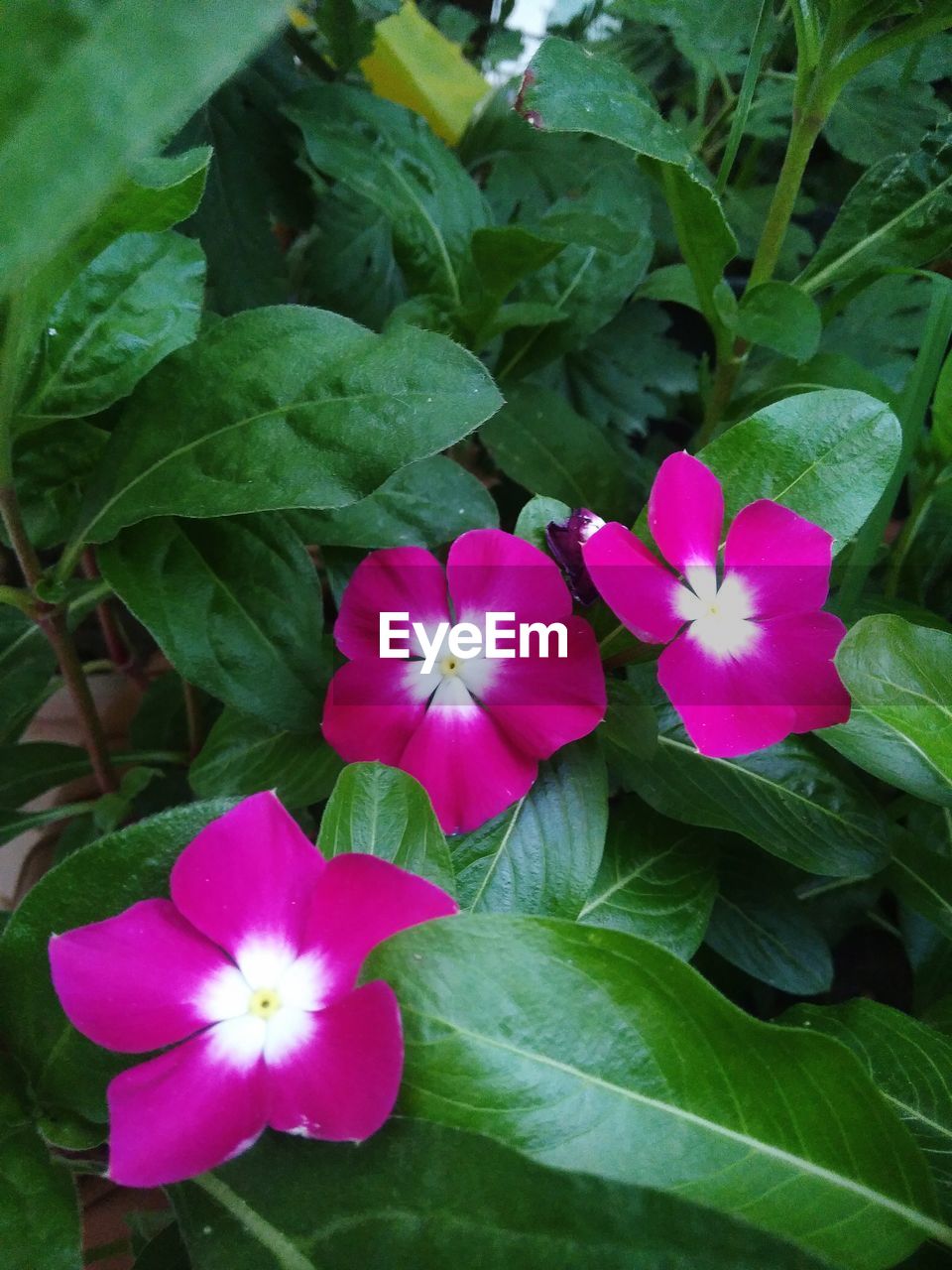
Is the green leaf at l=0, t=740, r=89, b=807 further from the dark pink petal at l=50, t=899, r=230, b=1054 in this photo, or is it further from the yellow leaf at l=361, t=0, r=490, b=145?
the yellow leaf at l=361, t=0, r=490, b=145

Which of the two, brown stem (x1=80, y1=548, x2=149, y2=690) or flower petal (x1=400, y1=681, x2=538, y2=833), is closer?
flower petal (x1=400, y1=681, x2=538, y2=833)

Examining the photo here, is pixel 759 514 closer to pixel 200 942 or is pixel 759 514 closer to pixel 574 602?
pixel 574 602

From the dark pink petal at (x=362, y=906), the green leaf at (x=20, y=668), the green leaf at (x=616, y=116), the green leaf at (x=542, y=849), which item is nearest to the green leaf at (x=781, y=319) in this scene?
the green leaf at (x=616, y=116)

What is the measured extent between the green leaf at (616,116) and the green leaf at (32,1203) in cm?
49

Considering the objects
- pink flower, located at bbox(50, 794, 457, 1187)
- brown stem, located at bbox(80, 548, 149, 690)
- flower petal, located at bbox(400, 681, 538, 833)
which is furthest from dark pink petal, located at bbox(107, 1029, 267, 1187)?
brown stem, located at bbox(80, 548, 149, 690)

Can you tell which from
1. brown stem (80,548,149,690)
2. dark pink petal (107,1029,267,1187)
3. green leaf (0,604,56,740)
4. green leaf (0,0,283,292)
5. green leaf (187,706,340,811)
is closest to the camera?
green leaf (0,0,283,292)

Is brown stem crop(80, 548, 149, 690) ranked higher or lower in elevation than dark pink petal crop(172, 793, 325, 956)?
lower

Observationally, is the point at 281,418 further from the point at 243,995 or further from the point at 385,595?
the point at 243,995

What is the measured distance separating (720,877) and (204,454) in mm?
410

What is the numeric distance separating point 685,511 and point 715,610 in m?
0.05

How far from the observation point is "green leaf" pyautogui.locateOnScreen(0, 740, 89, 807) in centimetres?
68

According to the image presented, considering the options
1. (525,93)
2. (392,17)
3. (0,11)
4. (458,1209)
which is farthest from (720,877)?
(392,17)

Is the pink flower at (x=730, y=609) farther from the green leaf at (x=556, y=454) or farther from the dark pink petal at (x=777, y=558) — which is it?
the green leaf at (x=556, y=454)

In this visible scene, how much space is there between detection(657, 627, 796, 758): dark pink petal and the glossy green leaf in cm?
30
